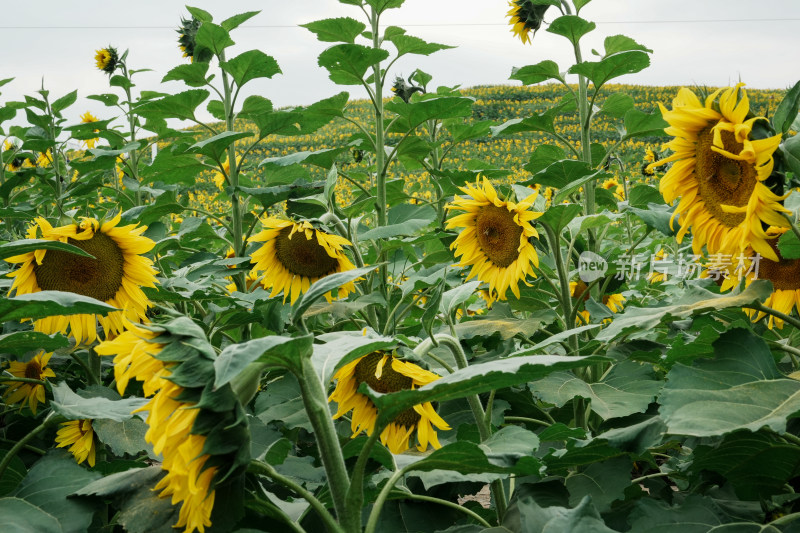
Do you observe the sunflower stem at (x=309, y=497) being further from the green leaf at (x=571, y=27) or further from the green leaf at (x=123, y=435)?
the green leaf at (x=571, y=27)

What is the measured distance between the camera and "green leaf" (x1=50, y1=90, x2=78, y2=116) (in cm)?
320

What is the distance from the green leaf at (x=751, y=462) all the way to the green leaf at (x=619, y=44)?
148 centimetres

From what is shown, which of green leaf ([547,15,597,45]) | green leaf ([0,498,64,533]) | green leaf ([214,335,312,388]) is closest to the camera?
green leaf ([214,335,312,388])

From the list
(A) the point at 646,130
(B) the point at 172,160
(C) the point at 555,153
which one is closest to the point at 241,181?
(B) the point at 172,160

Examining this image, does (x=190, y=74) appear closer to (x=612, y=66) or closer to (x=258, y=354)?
(x=612, y=66)

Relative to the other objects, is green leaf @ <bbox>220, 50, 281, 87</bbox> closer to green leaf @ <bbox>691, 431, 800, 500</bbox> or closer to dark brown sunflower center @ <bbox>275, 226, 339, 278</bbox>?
dark brown sunflower center @ <bbox>275, 226, 339, 278</bbox>

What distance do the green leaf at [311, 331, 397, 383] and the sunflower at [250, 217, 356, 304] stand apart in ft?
3.00

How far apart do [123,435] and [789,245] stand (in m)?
1.11

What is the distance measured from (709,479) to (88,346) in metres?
1.19

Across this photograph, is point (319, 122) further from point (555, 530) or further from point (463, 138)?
point (555, 530)

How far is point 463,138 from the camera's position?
2.49 meters

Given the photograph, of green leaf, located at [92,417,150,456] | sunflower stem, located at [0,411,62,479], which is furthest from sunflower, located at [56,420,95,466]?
sunflower stem, located at [0,411,62,479]

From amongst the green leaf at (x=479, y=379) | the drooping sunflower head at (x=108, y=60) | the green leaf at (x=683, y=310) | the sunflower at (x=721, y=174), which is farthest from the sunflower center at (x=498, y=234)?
the drooping sunflower head at (x=108, y=60)

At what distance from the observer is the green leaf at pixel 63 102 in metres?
3.20
